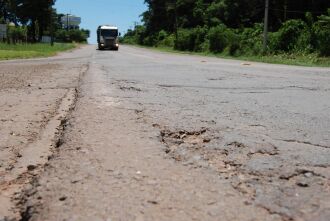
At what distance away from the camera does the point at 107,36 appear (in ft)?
148

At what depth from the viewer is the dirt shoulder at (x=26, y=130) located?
2.78 m

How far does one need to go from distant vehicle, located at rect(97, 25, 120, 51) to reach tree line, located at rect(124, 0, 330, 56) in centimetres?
909

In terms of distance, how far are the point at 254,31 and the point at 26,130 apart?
130ft

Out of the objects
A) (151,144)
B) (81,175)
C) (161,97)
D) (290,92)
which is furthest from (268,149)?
(290,92)

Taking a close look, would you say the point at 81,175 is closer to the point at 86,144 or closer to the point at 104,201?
the point at 104,201

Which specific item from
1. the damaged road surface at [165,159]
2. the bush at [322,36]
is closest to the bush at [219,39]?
the bush at [322,36]

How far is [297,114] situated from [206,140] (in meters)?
1.75

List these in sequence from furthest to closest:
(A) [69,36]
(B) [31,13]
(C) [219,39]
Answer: (A) [69,36], (B) [31,13], (C) [219,39]

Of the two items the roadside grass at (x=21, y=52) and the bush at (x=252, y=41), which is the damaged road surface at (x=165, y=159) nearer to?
the roadside grass at (x=21, y=52)

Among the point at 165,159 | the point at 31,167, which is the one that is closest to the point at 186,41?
the point at 165,159

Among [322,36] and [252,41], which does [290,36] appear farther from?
[322,36]

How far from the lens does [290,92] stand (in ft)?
24.0

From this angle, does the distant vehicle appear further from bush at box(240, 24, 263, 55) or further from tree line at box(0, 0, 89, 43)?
tree line at box(0, 0, 89, 43)

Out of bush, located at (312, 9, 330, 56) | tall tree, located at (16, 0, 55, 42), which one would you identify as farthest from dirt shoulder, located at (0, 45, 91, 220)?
tall tree, located at (16, 0, 55, 42)
